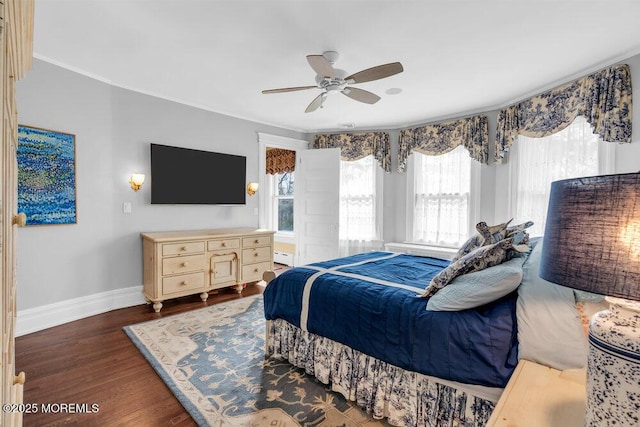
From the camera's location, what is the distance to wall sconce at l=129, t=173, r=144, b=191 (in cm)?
345

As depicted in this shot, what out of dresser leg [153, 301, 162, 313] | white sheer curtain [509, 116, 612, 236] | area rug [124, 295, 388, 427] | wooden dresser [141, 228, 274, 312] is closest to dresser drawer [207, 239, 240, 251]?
wooden dresser [141, 228, 274, 312]

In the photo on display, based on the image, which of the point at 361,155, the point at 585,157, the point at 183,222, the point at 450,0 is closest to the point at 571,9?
the point at 450,0

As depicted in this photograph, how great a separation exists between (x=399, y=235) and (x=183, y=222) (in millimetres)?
3295

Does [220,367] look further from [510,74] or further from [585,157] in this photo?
[585,157]

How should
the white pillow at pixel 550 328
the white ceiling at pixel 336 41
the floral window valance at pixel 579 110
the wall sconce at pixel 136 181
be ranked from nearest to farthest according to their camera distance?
the white pillow at pixel 550 328, the white ceiling at pixel 336 41, the floral window valance at pixel 579 110, the wall sconce at pixel 136 181

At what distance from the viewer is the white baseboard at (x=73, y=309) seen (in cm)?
271

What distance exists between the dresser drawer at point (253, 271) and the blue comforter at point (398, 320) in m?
1.83

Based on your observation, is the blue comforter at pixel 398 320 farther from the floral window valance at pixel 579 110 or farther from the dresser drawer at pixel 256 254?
the floral window valance at pixel 579 110

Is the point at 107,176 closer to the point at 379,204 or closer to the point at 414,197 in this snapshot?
the point at 379,204

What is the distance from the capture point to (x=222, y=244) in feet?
12.4

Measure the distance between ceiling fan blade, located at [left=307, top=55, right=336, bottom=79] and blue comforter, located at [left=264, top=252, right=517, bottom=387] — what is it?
1.51 m

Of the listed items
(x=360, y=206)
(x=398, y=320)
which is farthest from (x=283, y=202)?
(x=398, y=320)

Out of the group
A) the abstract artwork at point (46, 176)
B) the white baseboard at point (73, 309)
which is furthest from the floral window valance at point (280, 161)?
the abstract artwork at point (46, 176)

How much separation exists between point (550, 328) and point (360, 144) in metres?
4.20
